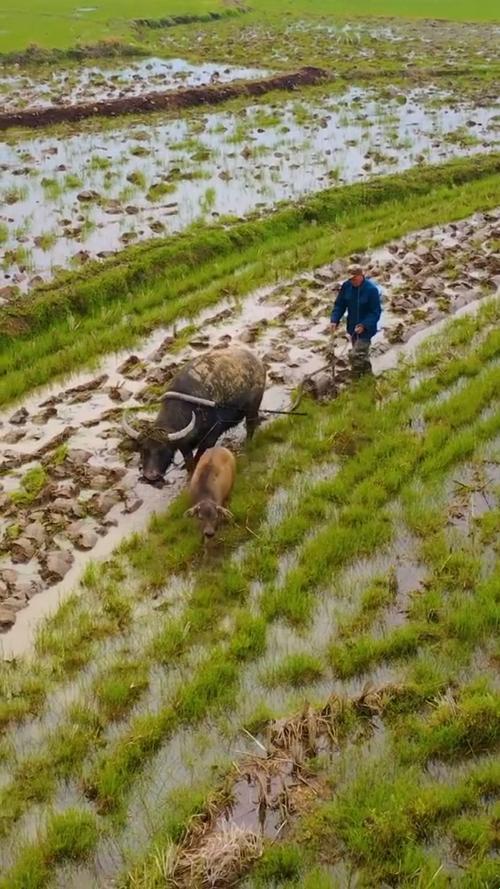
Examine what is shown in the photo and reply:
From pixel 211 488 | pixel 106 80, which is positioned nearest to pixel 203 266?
pixel 211 488

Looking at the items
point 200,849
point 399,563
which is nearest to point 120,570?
point 399,563

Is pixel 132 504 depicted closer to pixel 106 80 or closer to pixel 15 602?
pixel 15 602

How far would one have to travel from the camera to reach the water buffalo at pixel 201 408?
818 cm

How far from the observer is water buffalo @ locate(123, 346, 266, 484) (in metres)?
8.18

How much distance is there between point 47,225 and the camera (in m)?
15.4

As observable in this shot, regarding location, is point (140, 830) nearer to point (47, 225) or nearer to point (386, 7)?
point (47, 225)

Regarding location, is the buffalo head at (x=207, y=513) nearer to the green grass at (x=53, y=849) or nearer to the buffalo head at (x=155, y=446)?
the buffalo head at (x=155, y=446)

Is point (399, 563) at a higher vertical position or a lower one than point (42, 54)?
lower

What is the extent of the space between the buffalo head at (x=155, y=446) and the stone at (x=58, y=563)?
107cm

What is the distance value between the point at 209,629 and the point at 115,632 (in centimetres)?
75

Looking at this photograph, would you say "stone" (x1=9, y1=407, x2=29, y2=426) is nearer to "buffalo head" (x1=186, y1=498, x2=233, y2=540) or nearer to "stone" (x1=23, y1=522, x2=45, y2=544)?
"stone" (x1=23, y1=522, x2=45, y2=544)

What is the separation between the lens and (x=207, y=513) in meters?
7.52

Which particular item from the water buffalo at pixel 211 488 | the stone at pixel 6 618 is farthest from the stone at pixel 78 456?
the stone at pixel 6 618

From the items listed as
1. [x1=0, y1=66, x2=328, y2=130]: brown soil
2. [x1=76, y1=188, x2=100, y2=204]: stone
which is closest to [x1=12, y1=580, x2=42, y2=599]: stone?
[x1=76, y1=188, x2=100, y2=204]: stone
